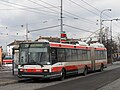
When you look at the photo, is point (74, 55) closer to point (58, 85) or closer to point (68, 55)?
point (68, 55)

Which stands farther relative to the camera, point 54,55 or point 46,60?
point 54,55

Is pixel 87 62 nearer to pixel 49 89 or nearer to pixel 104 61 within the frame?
pixel 104 61

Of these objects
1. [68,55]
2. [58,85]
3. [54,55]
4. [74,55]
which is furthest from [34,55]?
[74,55]

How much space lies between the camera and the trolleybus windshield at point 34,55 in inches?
862

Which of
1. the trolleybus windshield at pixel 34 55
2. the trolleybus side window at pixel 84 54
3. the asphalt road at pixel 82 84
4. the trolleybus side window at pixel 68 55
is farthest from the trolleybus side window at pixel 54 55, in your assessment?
the trolleybus side window at pixel 84 54

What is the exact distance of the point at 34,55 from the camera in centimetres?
2208

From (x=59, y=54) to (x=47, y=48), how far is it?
1.86 metres

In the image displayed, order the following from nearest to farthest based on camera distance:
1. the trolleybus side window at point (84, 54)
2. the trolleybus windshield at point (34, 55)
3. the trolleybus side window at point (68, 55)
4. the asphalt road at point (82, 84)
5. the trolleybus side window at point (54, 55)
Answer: the asphalt road at point (82, 84) → the trolleybus windshield at point (34, 55) → the trolleybus side window at point (54, 55) → the trolleybus side window at point (68, 55) → the trolleybus side window at point (84, 54)

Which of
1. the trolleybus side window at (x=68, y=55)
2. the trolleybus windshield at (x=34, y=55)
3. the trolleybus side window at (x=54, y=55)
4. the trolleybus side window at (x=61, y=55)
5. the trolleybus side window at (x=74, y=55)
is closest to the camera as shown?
the trolleybus windshield at (x=34, y=55)

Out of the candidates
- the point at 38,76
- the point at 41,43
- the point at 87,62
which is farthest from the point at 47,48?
the point at 87,62

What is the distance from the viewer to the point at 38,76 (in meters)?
21.7

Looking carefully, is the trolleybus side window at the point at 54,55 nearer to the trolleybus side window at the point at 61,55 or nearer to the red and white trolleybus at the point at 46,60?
the red and white trolleybus at the point at 46,60

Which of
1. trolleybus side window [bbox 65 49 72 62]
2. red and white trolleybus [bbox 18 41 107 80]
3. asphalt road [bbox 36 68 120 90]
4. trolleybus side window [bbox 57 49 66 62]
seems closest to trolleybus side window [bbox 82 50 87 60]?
red and white trolleybus [bbox 18 41 107 80]

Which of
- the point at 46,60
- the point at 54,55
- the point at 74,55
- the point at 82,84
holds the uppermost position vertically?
the point at 54,55
